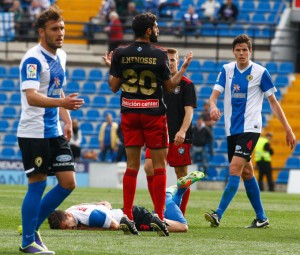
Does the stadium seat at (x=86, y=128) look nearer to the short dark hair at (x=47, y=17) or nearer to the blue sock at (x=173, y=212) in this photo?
the blue sock at (x=173, y=212)

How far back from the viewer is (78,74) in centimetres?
3331

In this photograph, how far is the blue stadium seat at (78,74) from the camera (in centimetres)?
3313

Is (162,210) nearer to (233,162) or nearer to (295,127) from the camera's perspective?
(233,162)

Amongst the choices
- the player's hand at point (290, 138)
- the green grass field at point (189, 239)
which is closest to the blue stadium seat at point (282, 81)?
the green grass field at point (189, 239)

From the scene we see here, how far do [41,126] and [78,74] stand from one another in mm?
23739

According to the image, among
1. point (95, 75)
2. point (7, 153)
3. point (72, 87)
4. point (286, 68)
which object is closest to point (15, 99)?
point (72, 87)

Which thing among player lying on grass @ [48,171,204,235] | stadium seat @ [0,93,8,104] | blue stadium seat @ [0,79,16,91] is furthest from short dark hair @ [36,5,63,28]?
blue stadium seat @ [0,79,16,91]

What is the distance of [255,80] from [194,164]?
1441 centimetres

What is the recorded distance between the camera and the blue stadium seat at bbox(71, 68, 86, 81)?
1304 inches

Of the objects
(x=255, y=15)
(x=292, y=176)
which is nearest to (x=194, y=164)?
(x=292, y=176)

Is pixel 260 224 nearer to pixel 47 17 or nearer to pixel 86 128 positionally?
pixel 47 17

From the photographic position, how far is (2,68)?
33.9 m

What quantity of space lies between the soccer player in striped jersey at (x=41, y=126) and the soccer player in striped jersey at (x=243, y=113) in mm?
3738

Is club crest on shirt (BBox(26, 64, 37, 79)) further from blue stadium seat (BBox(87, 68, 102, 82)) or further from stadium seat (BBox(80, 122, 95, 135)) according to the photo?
blue stadium seat (BBox(87, 68, 102, 82))
